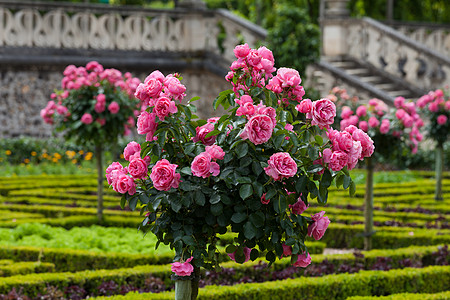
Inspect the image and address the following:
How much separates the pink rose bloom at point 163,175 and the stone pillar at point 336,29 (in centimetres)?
1335

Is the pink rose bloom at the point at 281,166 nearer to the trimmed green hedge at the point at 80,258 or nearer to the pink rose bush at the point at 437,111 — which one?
the trimmed green hedge at the point at 80,258

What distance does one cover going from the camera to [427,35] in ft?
60.2

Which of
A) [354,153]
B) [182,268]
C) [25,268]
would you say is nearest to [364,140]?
[354,153]

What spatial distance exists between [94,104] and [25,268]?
2425 millimetres

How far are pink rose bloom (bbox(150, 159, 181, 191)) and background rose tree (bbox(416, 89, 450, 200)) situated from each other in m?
7.44

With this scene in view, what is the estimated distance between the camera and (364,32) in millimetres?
15992

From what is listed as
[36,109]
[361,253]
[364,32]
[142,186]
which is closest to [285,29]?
[364,32]

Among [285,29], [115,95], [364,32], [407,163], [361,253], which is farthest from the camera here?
[364,32]

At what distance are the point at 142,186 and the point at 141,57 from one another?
11729 mm

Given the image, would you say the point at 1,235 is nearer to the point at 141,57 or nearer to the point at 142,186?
the point at 142,186

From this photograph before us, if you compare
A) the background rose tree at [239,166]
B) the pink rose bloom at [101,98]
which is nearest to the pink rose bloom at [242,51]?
the background rose tree at [239,166]

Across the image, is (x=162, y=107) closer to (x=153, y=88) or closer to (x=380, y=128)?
(x=153, y=88)

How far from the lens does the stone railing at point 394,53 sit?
48.2 ft

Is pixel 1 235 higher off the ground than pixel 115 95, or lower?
lower
